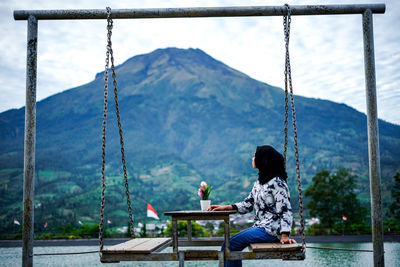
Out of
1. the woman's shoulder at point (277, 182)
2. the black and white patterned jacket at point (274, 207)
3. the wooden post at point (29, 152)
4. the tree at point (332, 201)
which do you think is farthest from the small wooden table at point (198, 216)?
the tree at point (332, 201)

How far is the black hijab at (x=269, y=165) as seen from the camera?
391 cm

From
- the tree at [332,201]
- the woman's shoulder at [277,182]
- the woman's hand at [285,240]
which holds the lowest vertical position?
the tree at [332,201]

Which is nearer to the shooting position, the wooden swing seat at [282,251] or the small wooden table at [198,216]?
the wooden swing seat at [282,251]

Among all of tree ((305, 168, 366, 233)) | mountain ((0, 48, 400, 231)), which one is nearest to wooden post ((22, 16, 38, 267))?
tree ((305, 168, 366, 233))

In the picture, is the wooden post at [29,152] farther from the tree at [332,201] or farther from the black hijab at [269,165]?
the tree at [332,201]

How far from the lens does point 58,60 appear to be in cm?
17100

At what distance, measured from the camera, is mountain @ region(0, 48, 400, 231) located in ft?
316

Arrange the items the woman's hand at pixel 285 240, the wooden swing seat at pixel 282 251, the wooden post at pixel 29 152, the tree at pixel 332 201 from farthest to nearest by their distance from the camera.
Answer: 1. the tree at pixel 332 201
2. the wooden post at pixel 29 152
3. the woman's hand at pixel 285 240
4. the wooden swing seat at pixel 282 251

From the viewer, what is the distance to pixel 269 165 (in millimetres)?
3926

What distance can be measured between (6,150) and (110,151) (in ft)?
111

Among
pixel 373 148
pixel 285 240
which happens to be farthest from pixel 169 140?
pixel 285 240

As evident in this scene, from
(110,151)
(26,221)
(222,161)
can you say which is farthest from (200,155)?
(26,221)

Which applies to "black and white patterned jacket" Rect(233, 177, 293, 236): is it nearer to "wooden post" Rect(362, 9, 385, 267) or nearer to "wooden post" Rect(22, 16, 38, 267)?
"wooden post" Rect(362, 9, 385, 267)

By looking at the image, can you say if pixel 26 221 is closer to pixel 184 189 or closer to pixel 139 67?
pixel 184 189
